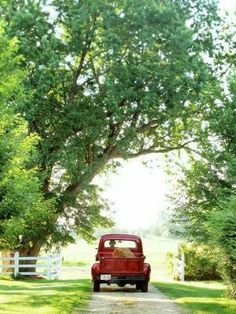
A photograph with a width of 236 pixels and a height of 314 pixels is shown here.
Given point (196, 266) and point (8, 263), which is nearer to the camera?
point (8, 263)

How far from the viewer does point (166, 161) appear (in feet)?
122

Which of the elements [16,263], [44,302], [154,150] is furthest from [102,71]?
[44,302]

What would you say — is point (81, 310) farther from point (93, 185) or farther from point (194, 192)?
point (93, 185)

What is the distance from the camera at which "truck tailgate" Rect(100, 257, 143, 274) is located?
22766mm

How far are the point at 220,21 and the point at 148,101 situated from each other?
7099mm

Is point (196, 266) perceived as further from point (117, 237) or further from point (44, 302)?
point (44, 302)

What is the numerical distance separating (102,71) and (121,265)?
35.6ft

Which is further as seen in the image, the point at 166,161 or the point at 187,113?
the point at 166,161

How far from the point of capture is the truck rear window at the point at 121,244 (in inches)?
965

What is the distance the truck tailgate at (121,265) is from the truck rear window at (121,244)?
4.70 ft

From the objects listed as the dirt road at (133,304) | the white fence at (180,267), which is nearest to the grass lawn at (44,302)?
the dirt road at (133,304)

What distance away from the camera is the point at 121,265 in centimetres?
2295

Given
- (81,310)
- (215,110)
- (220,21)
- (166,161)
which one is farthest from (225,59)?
(81,310)

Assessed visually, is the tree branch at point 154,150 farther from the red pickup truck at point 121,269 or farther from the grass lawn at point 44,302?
the grass lawn at point 44,302
